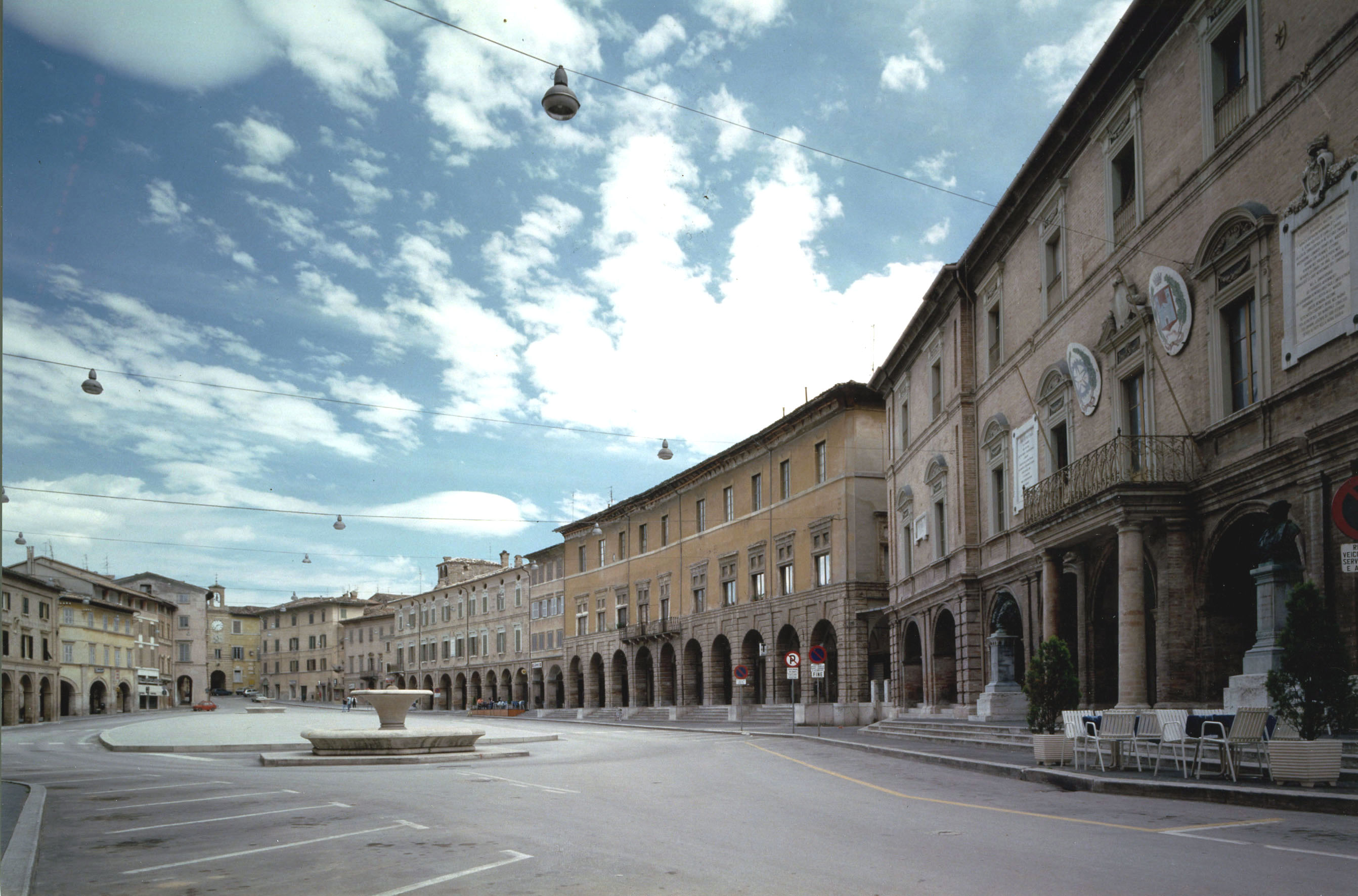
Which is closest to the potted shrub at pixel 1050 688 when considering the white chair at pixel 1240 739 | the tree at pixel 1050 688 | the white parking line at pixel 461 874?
the tree at pixel 1050 688

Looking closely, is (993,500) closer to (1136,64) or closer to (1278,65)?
(1136,64)

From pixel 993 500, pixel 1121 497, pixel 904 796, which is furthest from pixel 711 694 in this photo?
pixel 904 796

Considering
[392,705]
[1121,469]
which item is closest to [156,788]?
[392,705]

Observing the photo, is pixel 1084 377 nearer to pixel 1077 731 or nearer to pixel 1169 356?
pixel 1169 356

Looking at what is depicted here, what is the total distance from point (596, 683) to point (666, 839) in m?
65.3

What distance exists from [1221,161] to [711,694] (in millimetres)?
44017

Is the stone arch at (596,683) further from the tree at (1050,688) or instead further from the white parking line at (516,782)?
the tree at (1050,688)

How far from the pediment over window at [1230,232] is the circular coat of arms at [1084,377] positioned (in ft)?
14.9

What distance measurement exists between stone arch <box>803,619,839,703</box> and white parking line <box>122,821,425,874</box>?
38424 millimetres

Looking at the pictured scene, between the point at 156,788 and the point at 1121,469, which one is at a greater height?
the point at 1121,469

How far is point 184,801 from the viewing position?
14047mm

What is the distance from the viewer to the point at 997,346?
1220 inches

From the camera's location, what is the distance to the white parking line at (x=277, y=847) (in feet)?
28.2

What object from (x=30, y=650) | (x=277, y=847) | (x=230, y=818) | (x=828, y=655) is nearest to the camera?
(x=277, y=847)
